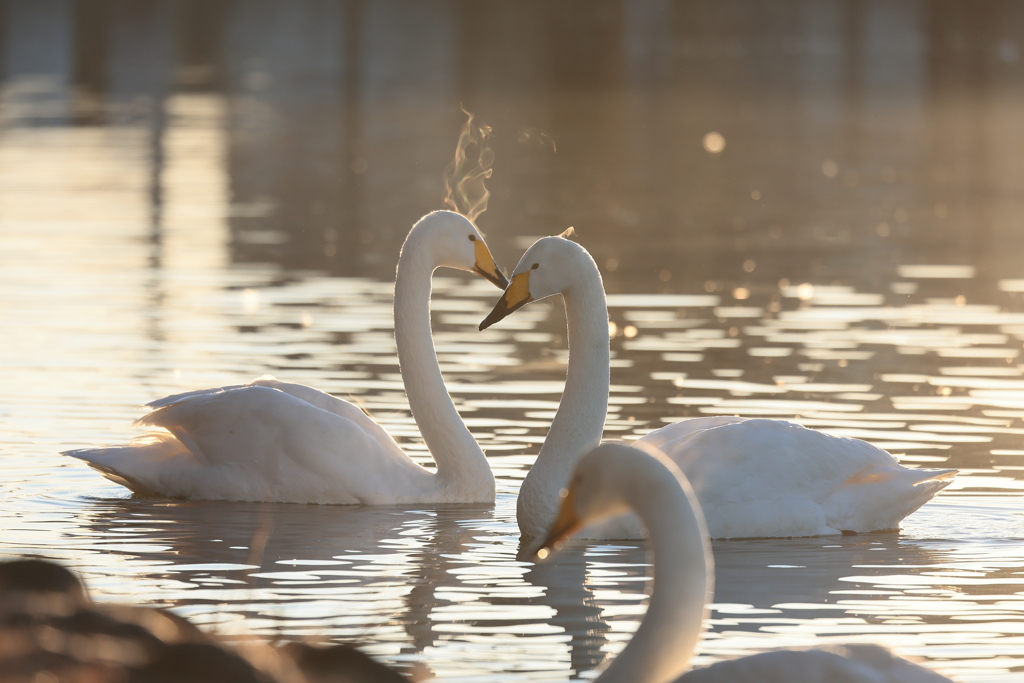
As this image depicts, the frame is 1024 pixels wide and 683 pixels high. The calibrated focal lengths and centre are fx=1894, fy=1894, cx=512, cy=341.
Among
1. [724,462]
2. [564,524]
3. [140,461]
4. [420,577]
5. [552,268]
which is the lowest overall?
[420,577]

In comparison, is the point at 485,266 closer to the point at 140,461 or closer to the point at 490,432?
the point at 490,432

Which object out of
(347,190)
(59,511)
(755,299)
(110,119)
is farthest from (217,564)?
(110,119)

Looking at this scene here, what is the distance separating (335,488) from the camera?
982 centimetres

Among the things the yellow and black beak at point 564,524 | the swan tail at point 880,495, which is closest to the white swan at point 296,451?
the swan tail at point 880,495

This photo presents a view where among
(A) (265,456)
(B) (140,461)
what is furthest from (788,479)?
(B) (140,461)

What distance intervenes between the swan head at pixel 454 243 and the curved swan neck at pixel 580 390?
1.13 metres

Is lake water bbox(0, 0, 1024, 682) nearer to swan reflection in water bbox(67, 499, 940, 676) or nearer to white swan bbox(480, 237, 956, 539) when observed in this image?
swan reflection in water bbox(67, 499, 940, 676)

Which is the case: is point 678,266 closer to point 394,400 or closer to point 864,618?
point 394,400

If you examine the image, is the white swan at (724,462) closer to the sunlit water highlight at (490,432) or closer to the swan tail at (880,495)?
the swan tail at (880,495)

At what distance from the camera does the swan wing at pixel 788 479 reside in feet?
29.1

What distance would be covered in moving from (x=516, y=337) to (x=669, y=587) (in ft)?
33.5

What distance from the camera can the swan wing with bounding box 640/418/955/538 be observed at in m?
8.88

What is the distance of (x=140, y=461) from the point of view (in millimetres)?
9945

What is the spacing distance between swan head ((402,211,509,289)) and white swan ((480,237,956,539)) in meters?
0.99
